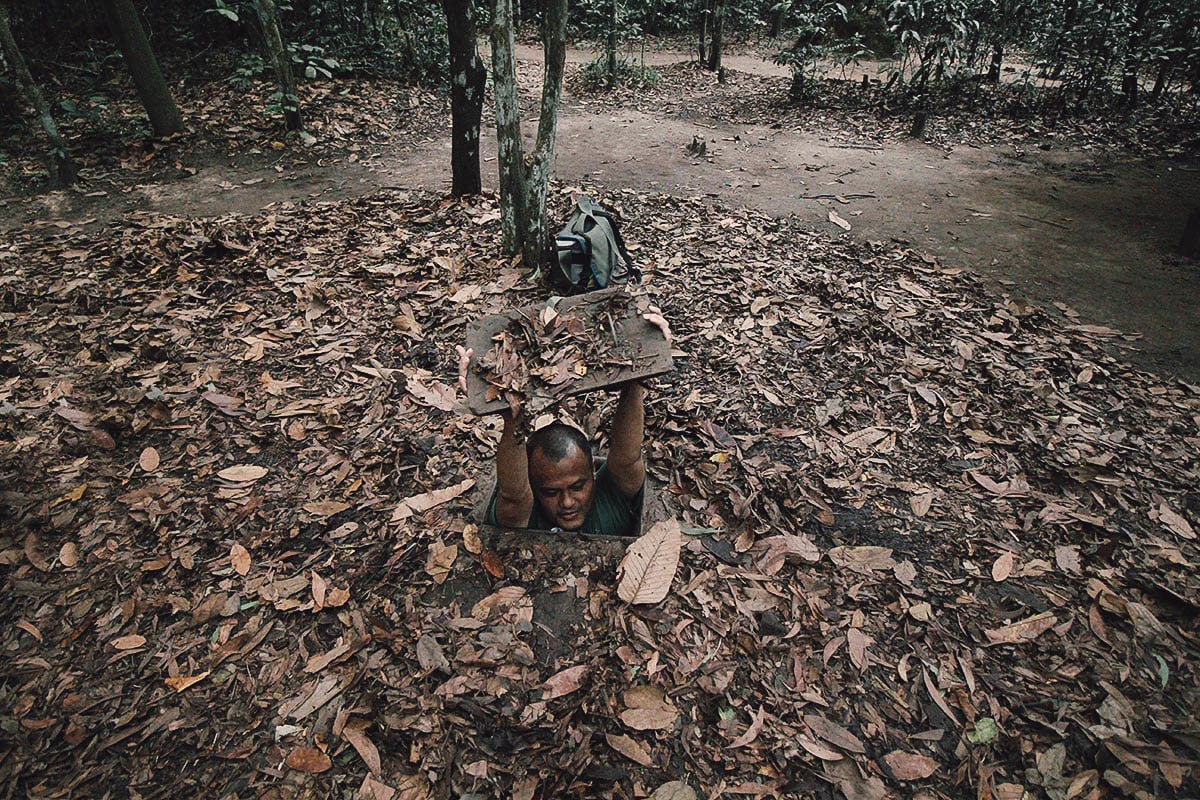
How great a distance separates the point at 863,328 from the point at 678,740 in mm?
3399

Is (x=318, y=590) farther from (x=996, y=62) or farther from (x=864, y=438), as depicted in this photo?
(x=996, y=62)

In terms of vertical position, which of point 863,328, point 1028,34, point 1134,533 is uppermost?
point 1028,34

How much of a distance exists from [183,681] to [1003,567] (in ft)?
11.9

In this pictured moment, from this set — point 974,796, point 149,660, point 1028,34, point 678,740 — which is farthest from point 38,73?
point 1028,34

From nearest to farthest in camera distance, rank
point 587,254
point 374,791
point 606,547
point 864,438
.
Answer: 1. point 374,791
2. point 606,547
3. point 864,438
4. point 587,254

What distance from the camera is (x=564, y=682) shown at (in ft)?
7.83

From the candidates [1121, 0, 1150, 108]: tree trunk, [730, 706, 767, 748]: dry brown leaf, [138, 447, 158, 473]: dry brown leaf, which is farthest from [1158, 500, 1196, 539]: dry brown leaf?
[1121, 0, 1150, 108]: tree trunk

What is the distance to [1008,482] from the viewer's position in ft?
11.1

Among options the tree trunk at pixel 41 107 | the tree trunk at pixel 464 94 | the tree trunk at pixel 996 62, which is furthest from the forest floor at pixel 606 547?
the tree trunk at pixel 996 62

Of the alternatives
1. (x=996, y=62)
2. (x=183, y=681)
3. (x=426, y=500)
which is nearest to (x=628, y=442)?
(x=426, y=500)

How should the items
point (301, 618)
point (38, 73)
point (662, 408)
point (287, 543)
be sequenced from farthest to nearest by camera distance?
point (38, 73) < point (662, 408) < point (287, 543) < point (301, 618)

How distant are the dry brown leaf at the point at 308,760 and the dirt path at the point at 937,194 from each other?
5.59 m

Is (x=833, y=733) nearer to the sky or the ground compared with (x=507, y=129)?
nearer to the ground

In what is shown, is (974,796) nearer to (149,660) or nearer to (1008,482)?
(1008,482)
